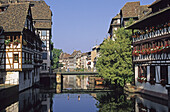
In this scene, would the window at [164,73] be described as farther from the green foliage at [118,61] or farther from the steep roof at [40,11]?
the steep roof at [40,11]

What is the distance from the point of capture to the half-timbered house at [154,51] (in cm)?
2509

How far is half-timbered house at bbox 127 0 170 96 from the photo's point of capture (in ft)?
82.3

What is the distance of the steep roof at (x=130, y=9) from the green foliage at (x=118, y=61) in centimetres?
1253

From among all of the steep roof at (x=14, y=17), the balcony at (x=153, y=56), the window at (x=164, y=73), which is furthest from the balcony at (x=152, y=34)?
the steep roof at (x=14, y=17)

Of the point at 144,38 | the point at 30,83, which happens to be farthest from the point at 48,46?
the point at 144,38

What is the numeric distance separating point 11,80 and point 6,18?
10089mm

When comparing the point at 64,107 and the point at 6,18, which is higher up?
the point at 6,18

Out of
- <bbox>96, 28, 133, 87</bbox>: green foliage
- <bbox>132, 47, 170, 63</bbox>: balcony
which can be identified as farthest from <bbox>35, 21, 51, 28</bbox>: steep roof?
<bbox>132, 47, 170, 63</bbox>: balcony

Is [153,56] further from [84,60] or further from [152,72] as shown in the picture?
[84,60]

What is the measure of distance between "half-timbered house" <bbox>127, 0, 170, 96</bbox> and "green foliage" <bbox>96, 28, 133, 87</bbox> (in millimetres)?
1338

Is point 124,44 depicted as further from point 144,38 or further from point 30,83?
point 30,83

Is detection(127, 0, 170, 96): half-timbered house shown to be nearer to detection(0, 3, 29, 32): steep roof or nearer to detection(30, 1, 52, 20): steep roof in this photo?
detection(0, 3, 29, 32): steep roof

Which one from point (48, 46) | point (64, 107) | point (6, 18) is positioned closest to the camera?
point (64, 107)

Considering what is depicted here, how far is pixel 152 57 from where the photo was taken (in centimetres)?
2800
